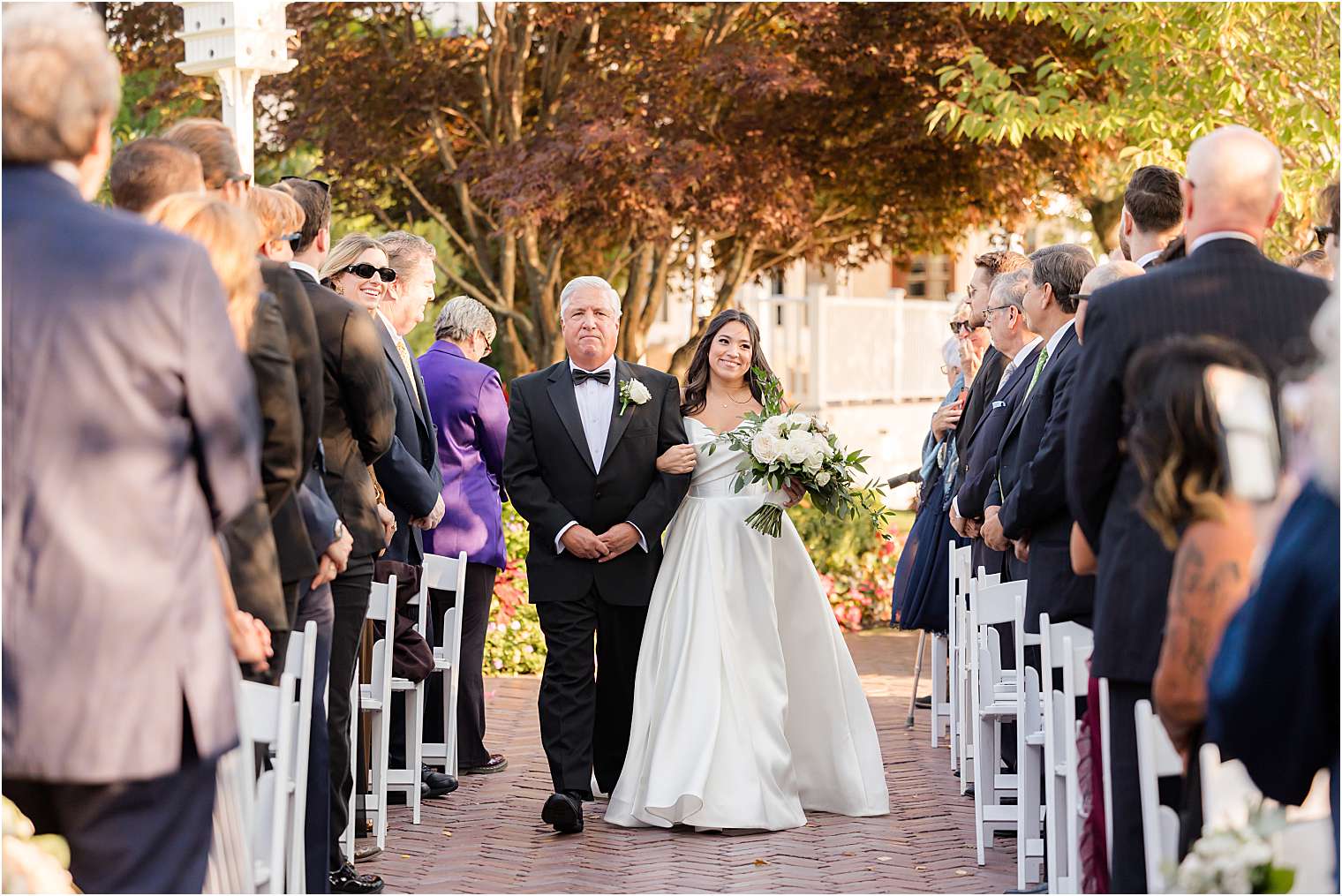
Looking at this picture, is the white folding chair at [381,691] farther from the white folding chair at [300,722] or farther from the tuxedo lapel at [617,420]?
the white folding chair at [300,722]

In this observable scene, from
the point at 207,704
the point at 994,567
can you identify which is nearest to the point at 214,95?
the point at 994,567

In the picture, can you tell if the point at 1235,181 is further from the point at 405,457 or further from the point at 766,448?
the point at 405,457

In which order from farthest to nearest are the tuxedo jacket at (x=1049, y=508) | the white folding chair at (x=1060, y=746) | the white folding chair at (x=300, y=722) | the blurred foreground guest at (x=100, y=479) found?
1. the tuxedo jacket at (x=1049, y=508)
2. the white folding chair at (x=1060, y=746)
3. the white folding chair at (x=300, y=722)
4. the blurred foreground guest at (x=100, y=479)

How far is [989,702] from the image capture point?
635cm

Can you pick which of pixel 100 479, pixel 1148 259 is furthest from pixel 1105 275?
pixel 100 479

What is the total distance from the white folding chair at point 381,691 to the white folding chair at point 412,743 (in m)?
0.36

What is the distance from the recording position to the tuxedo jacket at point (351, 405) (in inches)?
215

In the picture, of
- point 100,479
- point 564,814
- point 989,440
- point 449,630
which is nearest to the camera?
point 100,479

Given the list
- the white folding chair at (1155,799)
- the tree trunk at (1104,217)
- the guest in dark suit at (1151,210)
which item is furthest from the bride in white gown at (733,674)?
the tree trunk at (1104,217)

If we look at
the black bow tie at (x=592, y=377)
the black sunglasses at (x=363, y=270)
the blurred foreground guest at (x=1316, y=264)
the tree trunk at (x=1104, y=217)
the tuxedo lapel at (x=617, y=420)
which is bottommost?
the tuxedo lapel at (x=617, y=420)

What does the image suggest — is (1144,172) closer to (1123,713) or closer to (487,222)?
(1123,713)

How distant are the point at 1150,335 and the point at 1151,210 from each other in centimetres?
184

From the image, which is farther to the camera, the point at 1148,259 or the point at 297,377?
the point at 1148,259

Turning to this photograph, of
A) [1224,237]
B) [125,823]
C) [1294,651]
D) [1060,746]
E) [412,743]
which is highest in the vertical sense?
[1224,237]
